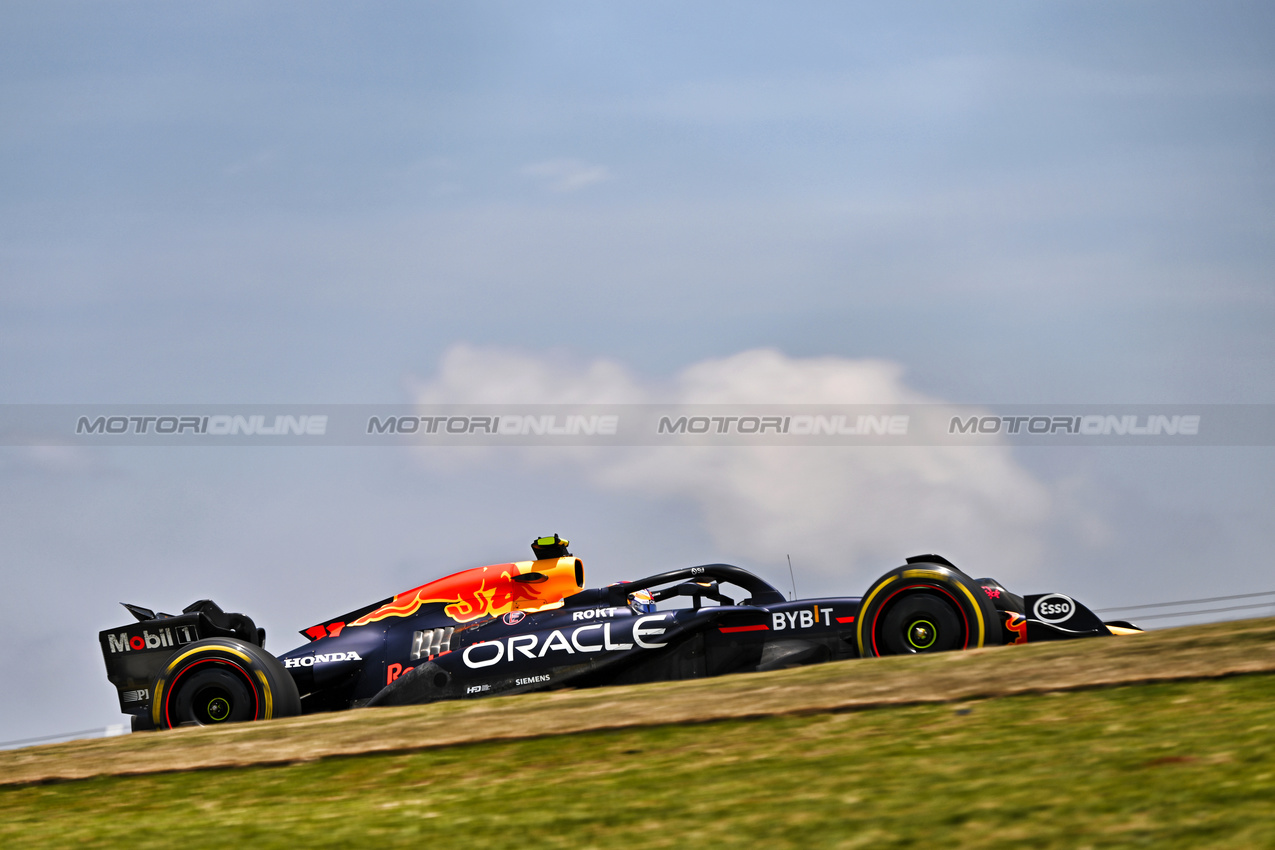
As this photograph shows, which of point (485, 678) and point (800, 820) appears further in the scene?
point (485, 678)

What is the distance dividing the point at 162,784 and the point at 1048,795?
193 inches

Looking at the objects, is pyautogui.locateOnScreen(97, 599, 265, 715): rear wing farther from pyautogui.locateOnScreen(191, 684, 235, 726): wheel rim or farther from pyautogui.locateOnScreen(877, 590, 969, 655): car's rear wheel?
pyautogui.locateOnScreen(877, 590, 969, 655): car's rear wheel

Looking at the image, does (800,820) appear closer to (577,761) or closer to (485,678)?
(577,761)

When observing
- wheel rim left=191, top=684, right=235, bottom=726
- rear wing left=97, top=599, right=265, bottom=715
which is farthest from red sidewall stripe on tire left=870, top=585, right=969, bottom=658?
rear wing left=97, top=599, right=265, bottom=715

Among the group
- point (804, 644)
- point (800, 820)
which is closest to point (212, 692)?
point (804, 644)

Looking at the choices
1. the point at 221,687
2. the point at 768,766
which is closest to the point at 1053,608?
the point at 768,766

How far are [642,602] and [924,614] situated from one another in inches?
102

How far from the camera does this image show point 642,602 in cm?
1048

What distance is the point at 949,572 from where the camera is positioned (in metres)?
8.84

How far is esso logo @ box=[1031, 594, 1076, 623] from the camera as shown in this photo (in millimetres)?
9422

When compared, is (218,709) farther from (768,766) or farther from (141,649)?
(768,766)

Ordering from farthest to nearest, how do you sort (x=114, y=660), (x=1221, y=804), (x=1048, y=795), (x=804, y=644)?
(x=114, y=660), (x=804, y=644), (x=1048, y=795), (x=1221, y=804)

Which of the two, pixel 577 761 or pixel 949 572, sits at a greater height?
pixel 949 572

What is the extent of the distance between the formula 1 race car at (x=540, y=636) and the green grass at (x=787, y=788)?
247 cm
